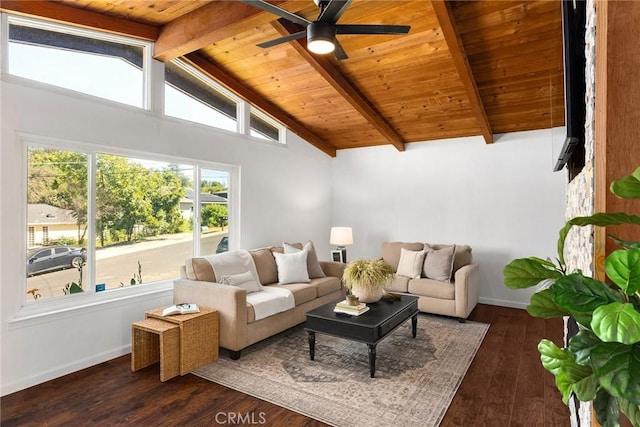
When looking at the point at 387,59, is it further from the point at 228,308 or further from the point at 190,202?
the point at 228,308

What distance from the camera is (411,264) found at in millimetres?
4820

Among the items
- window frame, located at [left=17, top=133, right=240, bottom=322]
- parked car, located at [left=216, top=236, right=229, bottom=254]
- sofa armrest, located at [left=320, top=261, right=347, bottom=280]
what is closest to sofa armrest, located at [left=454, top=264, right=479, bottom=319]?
sofa armrest, located at [left=320, top=261, right=347, bottom=280]

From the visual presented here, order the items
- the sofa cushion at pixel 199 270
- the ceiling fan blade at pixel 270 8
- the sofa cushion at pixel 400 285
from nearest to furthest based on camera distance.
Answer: the ceiling fan blade at pixel 270 8 → the sofa cushion at pixel 199 270 → the sofa cushion at pixel 400 285

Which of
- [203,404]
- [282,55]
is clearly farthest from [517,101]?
[203,404]

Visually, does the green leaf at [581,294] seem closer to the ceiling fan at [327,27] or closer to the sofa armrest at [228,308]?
the ceiling fan at [327,27]

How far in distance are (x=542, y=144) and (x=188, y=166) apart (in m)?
4.69

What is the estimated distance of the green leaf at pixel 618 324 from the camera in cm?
65

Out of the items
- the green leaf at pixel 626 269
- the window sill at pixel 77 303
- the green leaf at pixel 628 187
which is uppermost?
the green leaf at pixel 628 187

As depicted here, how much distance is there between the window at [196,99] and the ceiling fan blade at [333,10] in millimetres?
2433

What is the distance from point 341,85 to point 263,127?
163 centimetres

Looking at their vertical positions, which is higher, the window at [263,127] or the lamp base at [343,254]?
the window at [263,127]

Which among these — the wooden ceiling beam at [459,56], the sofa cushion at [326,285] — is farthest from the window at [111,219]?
the wooden ceiling beam at [459,56]

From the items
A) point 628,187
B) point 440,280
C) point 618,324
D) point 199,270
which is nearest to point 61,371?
point 199,270

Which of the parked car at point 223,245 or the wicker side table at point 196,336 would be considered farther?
the parked car at point 223,245
